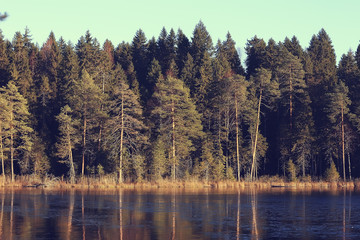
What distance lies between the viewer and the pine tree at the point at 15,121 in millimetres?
72375

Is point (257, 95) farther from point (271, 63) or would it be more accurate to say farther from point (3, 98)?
point (3, 98)

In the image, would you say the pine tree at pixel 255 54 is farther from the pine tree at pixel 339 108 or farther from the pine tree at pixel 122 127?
the pine tree at pixel 122 127

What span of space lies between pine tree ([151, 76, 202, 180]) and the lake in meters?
22.6

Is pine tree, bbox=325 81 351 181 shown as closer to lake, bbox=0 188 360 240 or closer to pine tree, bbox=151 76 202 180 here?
pine tree, bbox=151 76 202 180

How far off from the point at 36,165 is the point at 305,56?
57.6 m

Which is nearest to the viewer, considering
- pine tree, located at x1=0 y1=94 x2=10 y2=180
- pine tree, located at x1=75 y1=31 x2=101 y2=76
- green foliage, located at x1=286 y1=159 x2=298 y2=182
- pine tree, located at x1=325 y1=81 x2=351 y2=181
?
pine tree, located at x1=0 y1=94 x2=10 y2=180

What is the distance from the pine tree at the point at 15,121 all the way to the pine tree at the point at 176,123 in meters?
18.0

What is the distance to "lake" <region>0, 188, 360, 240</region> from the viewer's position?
29281 millimetres

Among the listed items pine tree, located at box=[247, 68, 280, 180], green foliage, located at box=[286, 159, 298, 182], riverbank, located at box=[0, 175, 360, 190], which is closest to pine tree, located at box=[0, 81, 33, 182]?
riverbank, located at box=[0, 175, 360, 190]

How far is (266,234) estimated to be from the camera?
29.5 metres

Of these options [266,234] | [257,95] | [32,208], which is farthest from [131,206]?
[257,95]

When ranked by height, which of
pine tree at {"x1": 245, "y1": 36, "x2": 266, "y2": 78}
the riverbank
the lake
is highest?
pine tree at {"x1": 245, "y1": 36, "x2": 266, "y2": 78}

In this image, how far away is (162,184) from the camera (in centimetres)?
7144

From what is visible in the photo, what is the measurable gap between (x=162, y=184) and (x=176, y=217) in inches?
1362
